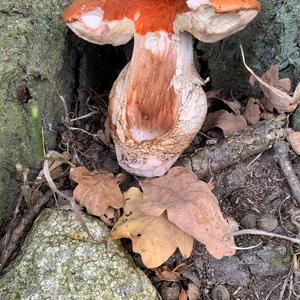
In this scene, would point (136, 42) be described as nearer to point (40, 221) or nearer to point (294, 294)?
point (40, 221)

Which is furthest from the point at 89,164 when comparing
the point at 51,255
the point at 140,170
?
the point at 51,255

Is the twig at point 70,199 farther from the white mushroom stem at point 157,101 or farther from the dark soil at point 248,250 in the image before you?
the white mushroom stem at point 157,101

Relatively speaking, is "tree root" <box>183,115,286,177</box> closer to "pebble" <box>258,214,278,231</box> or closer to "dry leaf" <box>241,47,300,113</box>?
"dry leaf" <box>241,47,300,113</box>

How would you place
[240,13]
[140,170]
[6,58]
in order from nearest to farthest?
[240,13] < [6,58] < [140,170]

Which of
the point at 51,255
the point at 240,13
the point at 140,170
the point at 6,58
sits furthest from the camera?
the point at 140,170

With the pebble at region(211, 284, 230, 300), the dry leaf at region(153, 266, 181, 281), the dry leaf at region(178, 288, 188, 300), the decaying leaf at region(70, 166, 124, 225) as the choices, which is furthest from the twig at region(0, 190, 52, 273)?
the pebble at region(211, 284, 230, 300)

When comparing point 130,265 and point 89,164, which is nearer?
point 130,265
